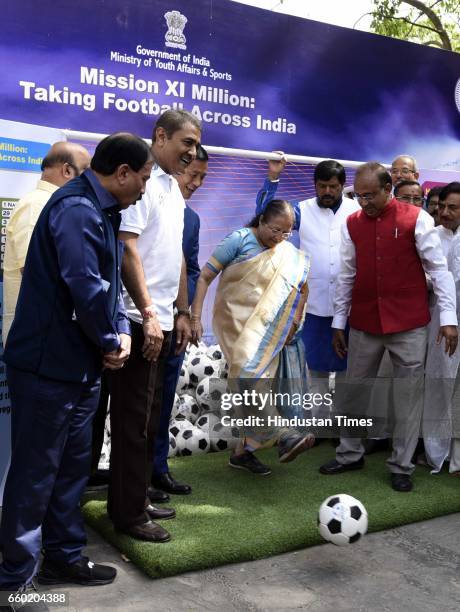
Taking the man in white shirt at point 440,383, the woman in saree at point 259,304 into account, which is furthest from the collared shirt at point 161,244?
the man in white shirt at point 440,383

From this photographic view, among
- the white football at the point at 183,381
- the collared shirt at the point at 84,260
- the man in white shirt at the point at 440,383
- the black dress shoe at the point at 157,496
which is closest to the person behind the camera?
the collared shirt at the point at 84,260

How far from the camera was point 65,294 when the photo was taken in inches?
115

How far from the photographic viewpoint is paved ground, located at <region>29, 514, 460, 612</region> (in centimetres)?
314

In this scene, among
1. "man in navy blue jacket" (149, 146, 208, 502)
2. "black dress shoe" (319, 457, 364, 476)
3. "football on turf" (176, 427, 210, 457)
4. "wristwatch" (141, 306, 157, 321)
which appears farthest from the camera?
"football on turf" (176, 427, 210, 457)

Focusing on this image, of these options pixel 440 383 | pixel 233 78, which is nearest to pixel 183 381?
pixel 440 383

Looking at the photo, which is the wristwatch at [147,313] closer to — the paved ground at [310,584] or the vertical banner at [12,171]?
the vertical banner at [12,171]

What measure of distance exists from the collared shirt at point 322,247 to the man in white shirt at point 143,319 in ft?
6.36

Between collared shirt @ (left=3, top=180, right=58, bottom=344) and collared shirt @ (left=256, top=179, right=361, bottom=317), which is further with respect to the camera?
collared shirt @ (left=256, top=179, right=361, bottom=317)

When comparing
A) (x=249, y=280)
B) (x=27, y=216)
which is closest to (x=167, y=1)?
(x=249, y=280)

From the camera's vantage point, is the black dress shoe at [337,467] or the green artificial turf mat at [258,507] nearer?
the green artificial turf mat at [258,507]

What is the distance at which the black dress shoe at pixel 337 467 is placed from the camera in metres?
4.91

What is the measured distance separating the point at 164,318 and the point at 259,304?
1.15 meters

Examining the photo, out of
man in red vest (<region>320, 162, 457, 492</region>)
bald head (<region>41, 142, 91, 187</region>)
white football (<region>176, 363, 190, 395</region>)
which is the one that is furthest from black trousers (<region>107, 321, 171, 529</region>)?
white football (<region>176, 363, 190, 395</region>)

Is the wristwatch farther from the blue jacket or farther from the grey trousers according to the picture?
the grey trousers
